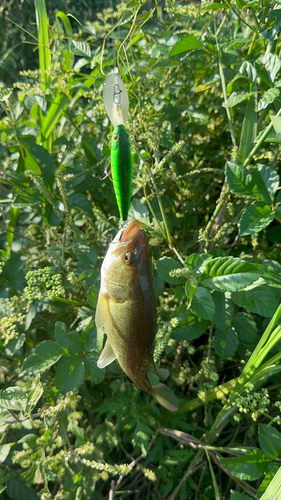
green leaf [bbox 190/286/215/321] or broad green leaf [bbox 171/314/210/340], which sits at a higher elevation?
green leaf [bbox 190/286/215/321]

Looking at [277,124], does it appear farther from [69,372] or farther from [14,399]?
[14,399]

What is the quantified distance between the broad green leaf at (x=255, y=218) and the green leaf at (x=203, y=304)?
22cm

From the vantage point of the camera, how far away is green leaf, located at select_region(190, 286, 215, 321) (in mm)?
1169

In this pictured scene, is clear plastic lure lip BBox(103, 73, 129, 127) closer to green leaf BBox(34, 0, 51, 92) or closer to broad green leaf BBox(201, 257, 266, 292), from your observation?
broad green leaf BBox(201, 257, 266, 292)

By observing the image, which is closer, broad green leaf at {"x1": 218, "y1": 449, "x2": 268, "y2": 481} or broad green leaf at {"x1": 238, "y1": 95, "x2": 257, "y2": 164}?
broad green leaf at {"x1": 218, "y1": 449, "x2": 268, "y2": 481}

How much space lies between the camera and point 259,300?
4.15ft

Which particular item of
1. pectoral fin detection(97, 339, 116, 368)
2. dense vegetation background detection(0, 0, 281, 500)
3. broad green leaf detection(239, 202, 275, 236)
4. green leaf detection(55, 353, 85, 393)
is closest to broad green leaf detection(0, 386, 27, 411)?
dense vegetation background detection(0, 0, 281, 500)

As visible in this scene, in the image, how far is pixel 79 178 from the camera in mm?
1558

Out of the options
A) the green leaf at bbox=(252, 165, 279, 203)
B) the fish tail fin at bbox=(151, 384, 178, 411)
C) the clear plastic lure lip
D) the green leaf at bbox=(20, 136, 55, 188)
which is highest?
the green leaf at bbox=(20, 136, 55, 188)

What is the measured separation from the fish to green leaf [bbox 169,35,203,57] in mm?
750

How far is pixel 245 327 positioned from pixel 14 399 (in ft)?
2.72

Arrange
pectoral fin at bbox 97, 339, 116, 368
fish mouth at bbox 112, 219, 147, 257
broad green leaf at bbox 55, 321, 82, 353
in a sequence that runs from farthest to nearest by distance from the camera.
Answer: broad green leaf at bbox 55, 321, 82, 353, pectoral fin at bbox 97, 339, 116, 368, fish mouth at bbox 112, 219, 147, 257

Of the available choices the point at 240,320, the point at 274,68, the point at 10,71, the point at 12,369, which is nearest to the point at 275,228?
the point at 240,320

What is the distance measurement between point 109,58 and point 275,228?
39.8 inches
